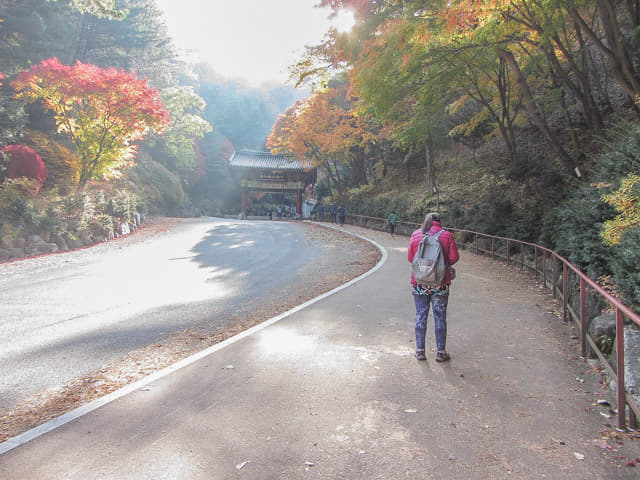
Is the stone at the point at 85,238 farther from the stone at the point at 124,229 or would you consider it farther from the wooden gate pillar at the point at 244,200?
the wooden gate pillar at the point at 244,200

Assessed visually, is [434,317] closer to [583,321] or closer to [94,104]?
[583,321]

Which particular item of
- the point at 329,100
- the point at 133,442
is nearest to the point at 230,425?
the point at 133,442

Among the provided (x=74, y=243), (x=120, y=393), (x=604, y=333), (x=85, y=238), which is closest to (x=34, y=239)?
(x=74, y=243)

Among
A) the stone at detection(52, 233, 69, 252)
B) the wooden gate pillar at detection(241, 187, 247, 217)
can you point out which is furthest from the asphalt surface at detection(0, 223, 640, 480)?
the wooden gate pillar at detection(241, 187, 247, 217)

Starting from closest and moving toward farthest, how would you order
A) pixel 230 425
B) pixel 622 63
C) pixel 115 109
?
pixel 230 425 → pixel 622 63 → pixel 115 109

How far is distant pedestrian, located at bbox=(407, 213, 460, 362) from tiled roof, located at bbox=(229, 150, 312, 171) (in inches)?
1527

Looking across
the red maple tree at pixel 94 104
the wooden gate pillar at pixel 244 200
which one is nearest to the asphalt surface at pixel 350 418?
the red maple tree at pixel 94 104

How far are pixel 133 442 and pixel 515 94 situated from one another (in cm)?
1740

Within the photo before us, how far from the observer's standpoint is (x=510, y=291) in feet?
28.4

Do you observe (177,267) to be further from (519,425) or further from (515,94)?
(515,94)

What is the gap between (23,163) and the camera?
1702 cm

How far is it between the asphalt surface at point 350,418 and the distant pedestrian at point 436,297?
0.79ft

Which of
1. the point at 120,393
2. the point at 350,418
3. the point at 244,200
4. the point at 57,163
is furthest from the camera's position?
the point at 244,200

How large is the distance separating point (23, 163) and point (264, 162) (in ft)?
96.9
